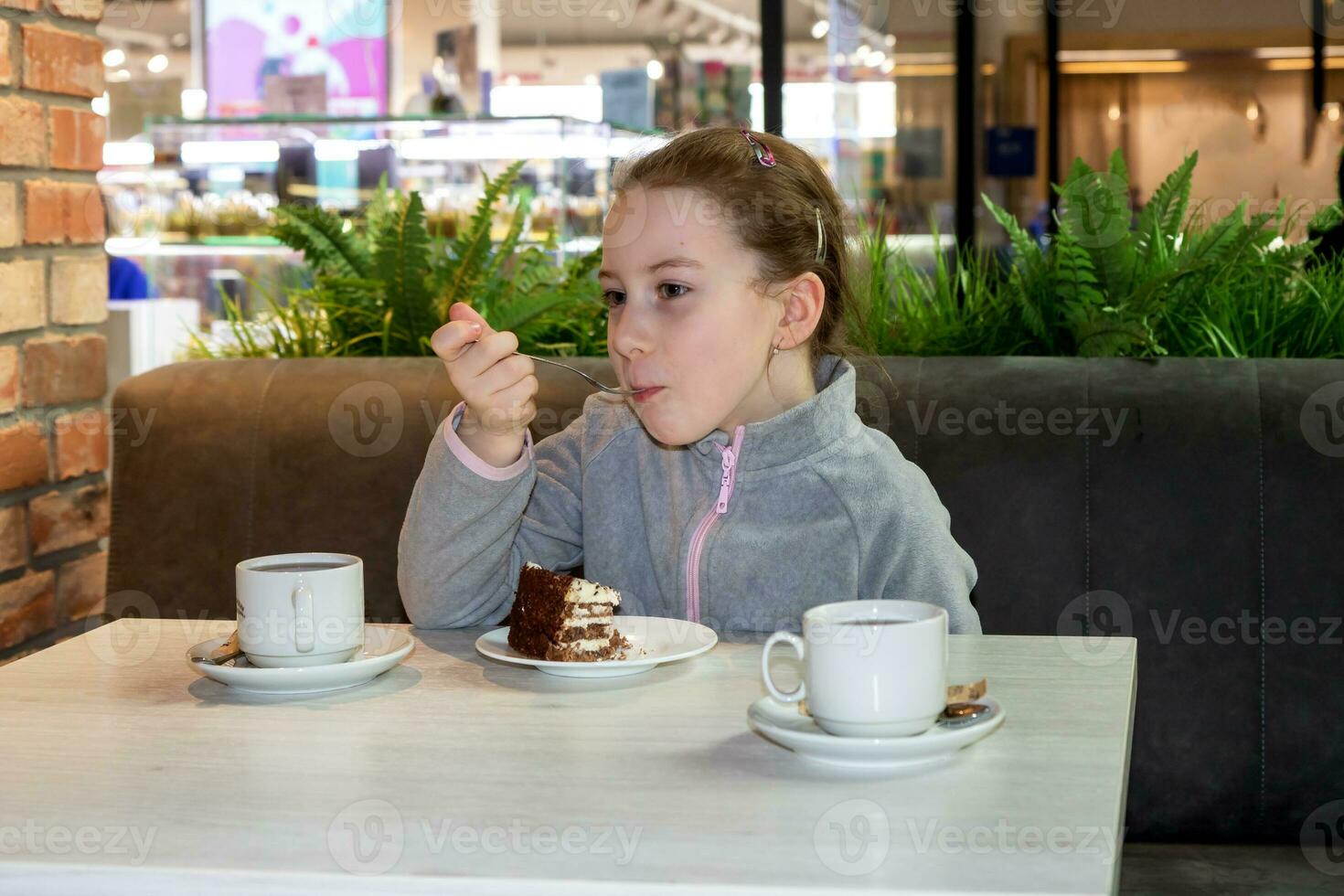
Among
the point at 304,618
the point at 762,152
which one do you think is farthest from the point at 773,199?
the point at 304,618

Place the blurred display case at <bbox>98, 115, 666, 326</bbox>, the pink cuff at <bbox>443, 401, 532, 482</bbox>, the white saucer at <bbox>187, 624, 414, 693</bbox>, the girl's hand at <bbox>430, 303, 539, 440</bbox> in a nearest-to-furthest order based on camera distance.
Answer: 1. the white saucer at <bbox>187, 624, 414, 693</bbox>
2. the girl's hand at <bbox>430, 303, 539, 440</bbox>
3. the pink cuff at <bbox>443, 401, 532, 482</bbox>
4. the blurred display case at <bbox>98, 115, 666, 326</bbox>

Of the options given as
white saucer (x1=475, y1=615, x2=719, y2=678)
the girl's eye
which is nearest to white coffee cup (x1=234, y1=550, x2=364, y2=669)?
white saucer (x1=475, y1=615, x2=719, y2=678)

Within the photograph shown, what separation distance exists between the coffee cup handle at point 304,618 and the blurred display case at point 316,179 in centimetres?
216

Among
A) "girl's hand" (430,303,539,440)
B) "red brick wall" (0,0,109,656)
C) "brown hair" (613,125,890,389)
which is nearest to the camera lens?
"girl's hand" (430,303,539,440)

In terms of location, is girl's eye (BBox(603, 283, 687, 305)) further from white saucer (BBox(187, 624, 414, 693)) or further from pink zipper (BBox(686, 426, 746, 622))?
white saucer (BBox(187, 624, 414, 693))

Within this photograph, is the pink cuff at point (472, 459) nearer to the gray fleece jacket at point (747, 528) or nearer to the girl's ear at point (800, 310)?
the gray fleece jacket at point (747, 528)

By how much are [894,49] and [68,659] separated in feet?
21.1

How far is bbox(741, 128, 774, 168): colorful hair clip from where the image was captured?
1663 millimetres

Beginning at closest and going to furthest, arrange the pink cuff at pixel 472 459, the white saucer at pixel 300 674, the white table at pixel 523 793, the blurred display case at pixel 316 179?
the white table at pixel 523 793 < the white saucer at pixel 300 674 < the pink cuff at pixel 472 459 < the blurred display case at pixel 316 179

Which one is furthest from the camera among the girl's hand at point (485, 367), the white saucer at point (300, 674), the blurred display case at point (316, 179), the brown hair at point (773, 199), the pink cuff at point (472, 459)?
the blurred display case at point (316, 179)

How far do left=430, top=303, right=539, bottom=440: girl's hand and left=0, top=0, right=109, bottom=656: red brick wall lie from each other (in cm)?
88

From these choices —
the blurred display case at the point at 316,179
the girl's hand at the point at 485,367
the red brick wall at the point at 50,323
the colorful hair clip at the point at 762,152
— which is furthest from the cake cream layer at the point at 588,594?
the blurred display case at the point at 316,179

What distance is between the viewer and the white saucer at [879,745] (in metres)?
0.88

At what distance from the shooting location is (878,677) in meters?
0.89
